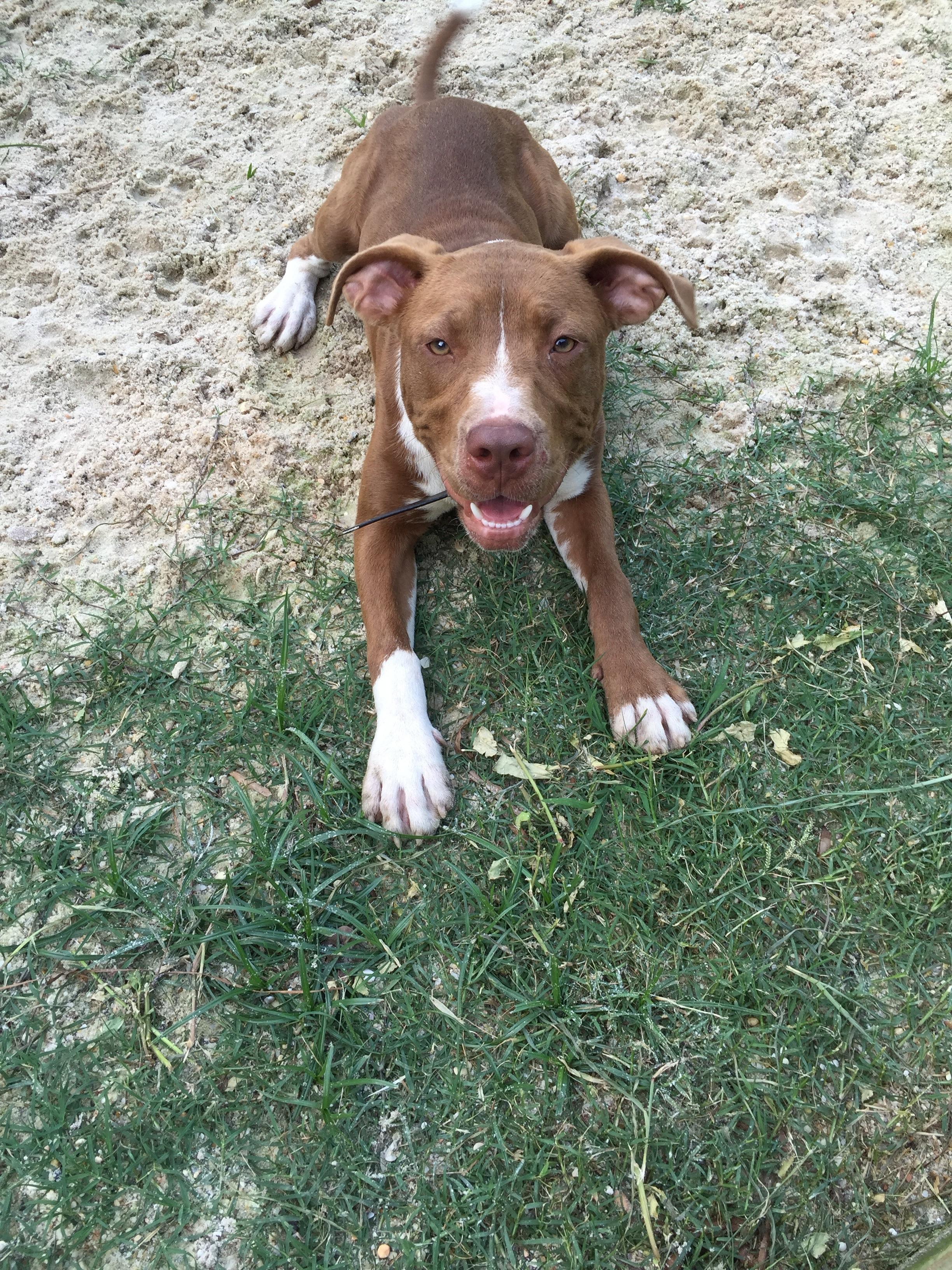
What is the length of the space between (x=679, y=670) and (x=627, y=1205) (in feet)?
5.41

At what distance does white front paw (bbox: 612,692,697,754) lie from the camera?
290 cm

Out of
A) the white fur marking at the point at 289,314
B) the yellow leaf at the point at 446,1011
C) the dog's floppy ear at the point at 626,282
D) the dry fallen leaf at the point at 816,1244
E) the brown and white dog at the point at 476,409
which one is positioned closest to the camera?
the dry fallen leaf at the point at 816,1244

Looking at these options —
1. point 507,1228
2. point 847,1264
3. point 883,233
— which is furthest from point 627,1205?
point 883,233

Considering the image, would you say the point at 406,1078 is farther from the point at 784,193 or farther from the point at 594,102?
the point at 594,102

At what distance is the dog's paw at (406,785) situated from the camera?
9.09 feet

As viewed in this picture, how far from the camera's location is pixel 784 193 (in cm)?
444

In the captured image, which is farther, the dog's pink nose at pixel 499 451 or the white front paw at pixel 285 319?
the white front paw at pixel 285 319

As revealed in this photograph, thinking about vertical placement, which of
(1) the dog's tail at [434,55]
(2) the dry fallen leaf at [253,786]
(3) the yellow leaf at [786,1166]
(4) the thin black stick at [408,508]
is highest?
(1) the dog's tail at [434,55]

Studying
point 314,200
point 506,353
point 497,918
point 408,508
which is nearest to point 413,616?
point 408,508

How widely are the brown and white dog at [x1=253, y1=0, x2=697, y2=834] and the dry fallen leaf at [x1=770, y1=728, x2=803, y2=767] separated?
0.98 ft

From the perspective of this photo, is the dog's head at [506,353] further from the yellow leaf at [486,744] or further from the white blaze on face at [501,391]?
the yellow leaf at [486,744]

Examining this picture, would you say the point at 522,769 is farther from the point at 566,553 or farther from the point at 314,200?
the point at 314,200

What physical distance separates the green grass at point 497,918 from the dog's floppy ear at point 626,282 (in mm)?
760

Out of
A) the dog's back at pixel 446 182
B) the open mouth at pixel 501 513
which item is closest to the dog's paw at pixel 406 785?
the open mouth at pixel 501 513
